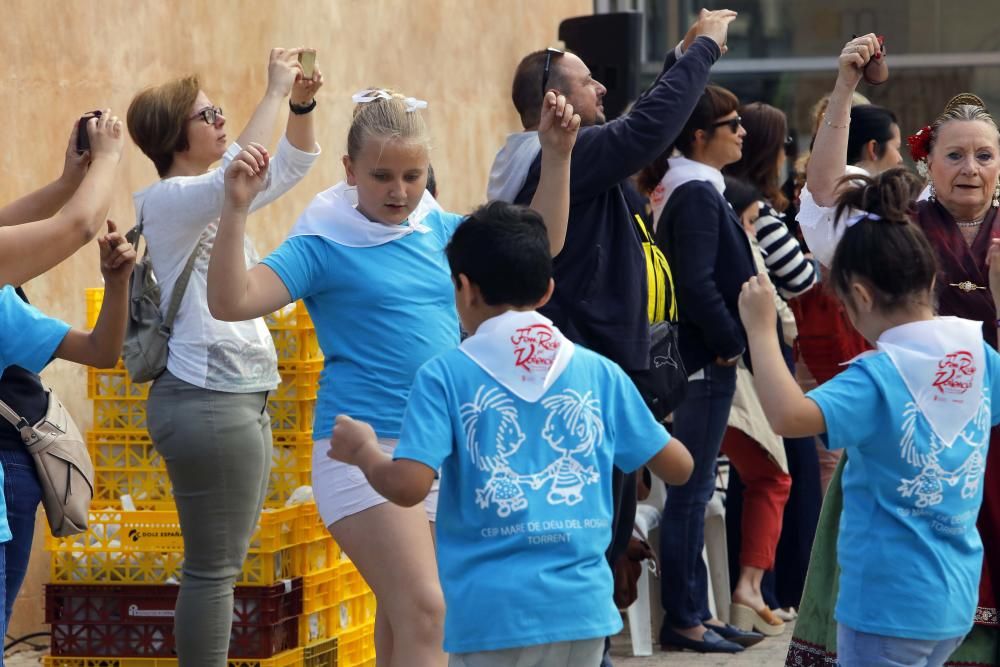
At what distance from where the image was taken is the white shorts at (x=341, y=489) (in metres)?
3.93

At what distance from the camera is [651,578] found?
650 cm

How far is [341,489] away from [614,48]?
6938mm

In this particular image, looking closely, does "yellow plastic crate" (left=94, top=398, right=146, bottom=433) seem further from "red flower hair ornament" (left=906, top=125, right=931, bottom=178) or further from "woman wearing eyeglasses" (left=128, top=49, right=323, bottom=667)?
"red flower hair ornament" (left=906, top=125, right=931, bottom=178)

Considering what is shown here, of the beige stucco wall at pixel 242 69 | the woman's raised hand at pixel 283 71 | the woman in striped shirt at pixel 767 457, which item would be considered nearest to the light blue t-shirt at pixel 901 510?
the woman's raised hand at pixel 283 71

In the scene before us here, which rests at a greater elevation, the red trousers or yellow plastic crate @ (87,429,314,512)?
yellow plastic crate @ (87,429,314,512)

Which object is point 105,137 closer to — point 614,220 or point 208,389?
point 208,389

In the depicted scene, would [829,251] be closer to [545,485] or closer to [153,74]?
[545,485]

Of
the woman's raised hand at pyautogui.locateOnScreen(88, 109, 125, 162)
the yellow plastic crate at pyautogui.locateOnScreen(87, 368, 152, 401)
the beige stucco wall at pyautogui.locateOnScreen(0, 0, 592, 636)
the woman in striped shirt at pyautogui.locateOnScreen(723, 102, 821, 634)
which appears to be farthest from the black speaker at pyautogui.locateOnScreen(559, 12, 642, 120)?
the woman's raised hand at pyautogui.locateOnScreen(88, 109, 125, 162)

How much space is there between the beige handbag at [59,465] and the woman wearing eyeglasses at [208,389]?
1.18ft

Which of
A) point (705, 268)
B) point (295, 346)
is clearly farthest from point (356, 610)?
point (705, 268)

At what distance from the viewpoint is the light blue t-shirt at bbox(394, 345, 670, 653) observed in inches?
121

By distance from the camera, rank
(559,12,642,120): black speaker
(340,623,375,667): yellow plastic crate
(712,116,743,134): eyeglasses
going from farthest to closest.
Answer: (559,12,642,120): black speaker
(712,116,743,134): eyeglasses
(340,623,375,667): yellow plastic crate

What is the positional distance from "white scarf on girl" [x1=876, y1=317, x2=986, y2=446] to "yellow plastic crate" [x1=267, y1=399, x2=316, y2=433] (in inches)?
97.4

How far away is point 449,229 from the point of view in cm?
429
